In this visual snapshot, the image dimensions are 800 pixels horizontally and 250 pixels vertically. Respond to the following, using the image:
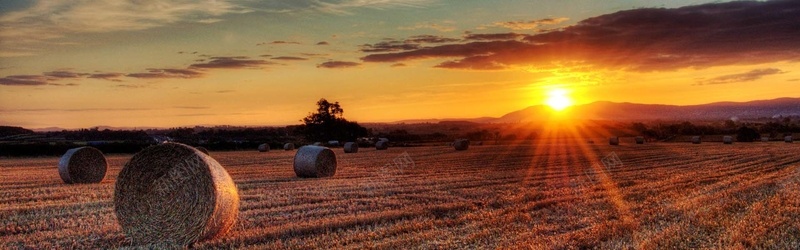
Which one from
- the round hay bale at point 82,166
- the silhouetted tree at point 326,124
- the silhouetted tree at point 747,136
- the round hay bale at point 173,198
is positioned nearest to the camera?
the round hay bale at point 173,198

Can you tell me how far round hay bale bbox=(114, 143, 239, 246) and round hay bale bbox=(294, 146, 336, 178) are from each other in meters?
10.9

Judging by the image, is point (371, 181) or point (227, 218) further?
point (371, 181)

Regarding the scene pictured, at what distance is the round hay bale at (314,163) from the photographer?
2306cm

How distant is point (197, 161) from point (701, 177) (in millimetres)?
14665

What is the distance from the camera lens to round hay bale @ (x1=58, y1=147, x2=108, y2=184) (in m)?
22.1

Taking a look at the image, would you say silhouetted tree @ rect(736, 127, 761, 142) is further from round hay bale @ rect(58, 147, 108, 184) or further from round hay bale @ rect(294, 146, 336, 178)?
round hay bale @ rect(58, 147, 108, 184)

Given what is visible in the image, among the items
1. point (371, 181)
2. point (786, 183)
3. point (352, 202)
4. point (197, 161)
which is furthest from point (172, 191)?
point (786, 183)

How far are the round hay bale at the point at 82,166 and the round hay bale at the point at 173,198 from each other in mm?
11582

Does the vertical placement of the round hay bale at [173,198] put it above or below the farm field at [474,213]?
above

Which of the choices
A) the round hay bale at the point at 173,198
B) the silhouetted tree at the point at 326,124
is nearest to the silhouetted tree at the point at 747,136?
the silhouetted tree at the point at 326,124

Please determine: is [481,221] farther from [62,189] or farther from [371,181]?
[62,189]

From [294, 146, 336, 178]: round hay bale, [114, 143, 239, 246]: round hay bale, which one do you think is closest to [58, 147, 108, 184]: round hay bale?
[294, 146, 336, 178]: round hay bale

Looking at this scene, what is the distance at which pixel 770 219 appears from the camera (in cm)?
1102

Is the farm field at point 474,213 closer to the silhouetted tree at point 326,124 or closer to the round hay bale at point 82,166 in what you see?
the round hay bale at point 82,166
